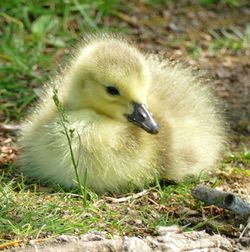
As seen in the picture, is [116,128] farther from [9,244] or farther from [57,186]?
[9,244]

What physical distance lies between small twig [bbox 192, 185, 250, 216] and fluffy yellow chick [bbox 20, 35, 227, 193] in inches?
11.2

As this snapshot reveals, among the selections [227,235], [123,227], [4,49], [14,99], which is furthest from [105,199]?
[4,49]

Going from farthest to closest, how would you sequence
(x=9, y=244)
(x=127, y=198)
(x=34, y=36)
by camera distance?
(x=34, y=36)
(x=127, y=198)
(x=9, y=244)

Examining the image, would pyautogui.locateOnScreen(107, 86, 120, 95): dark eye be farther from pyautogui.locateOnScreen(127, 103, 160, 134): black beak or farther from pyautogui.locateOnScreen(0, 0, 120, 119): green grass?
pyautogui.locateOnScreen(0, 0, 120, 119): green grass

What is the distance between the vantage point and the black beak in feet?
11.1

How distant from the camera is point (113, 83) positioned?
3.44m

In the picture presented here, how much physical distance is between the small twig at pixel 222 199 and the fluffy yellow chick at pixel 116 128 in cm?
28

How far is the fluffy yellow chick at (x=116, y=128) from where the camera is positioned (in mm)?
3430

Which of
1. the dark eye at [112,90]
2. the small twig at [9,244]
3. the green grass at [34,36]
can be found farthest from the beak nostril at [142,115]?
the green grass at [34,36]

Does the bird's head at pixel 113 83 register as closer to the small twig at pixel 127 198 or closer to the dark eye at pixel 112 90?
the dark eye at pixel 112 90

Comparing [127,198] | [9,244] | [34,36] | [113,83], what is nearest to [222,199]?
[127,198]

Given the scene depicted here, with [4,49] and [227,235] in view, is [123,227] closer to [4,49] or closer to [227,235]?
[227,235]

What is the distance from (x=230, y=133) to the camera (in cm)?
425

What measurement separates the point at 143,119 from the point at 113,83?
190 millimetres
